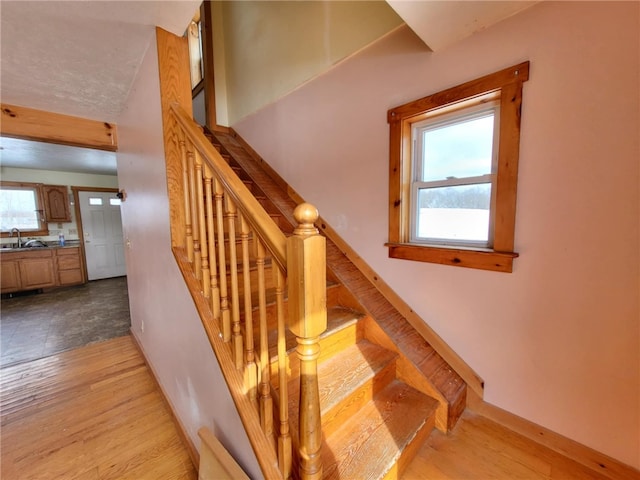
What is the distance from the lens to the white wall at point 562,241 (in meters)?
1.05

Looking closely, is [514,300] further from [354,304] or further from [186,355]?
[186,355]

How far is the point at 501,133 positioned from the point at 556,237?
598 mm

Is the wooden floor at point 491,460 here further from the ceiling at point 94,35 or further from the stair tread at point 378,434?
the ceiling at point 94,35

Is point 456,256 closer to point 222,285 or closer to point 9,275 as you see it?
point 222,285

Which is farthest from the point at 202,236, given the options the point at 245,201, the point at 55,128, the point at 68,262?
the point at 68,262

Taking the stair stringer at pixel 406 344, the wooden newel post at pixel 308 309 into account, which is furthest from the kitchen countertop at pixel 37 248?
the wooden newel post at pixel 308 309

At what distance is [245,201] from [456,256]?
4.27 feet

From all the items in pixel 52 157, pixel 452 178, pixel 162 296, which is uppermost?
pixel 52 157

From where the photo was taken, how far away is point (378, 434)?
120 centimetres

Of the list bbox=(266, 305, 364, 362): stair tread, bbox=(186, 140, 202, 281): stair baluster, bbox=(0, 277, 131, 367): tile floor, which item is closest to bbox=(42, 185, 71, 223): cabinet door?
bbox=(0, 277, 131, 367): tile floor

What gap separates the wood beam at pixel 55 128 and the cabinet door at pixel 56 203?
423 cm

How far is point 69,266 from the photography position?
16.2 feet

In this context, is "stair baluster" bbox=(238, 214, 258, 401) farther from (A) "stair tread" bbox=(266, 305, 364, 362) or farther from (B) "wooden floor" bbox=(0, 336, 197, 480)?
(B) "wooden floor" bbox=(0, 336, 197, 480)

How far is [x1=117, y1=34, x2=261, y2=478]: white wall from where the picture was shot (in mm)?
1150
